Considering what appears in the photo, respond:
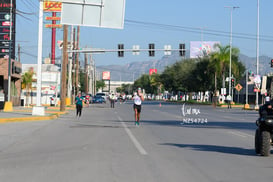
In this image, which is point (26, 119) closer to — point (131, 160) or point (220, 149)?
point (220, 149)

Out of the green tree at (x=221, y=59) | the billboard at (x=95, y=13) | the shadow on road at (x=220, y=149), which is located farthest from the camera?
the green tree at (x=221, y=59)

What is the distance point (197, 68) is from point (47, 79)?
1165 inches

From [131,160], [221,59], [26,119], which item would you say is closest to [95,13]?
[26,119]

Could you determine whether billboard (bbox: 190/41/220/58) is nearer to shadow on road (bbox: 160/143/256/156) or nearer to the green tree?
the green tree

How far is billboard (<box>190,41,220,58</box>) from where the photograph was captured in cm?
9575

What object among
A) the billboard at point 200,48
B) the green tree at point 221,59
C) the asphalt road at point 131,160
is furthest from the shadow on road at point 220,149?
the billboard at point 200,48

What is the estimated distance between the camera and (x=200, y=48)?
320ft

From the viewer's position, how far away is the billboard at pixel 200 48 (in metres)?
95.8

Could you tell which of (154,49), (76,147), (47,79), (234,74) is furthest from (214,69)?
(76,147)

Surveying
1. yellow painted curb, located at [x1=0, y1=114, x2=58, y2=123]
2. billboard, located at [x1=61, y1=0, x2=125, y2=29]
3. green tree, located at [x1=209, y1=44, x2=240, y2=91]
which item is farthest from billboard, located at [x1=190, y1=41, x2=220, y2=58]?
yellow painted curb, located at [x1=0, y1=114, x2=58, y2=123]

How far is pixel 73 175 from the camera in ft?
32.3

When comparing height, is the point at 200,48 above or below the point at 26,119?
above

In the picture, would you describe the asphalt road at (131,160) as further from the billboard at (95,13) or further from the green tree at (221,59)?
the green tree at (221,59)

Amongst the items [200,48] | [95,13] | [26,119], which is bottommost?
[26,119]
